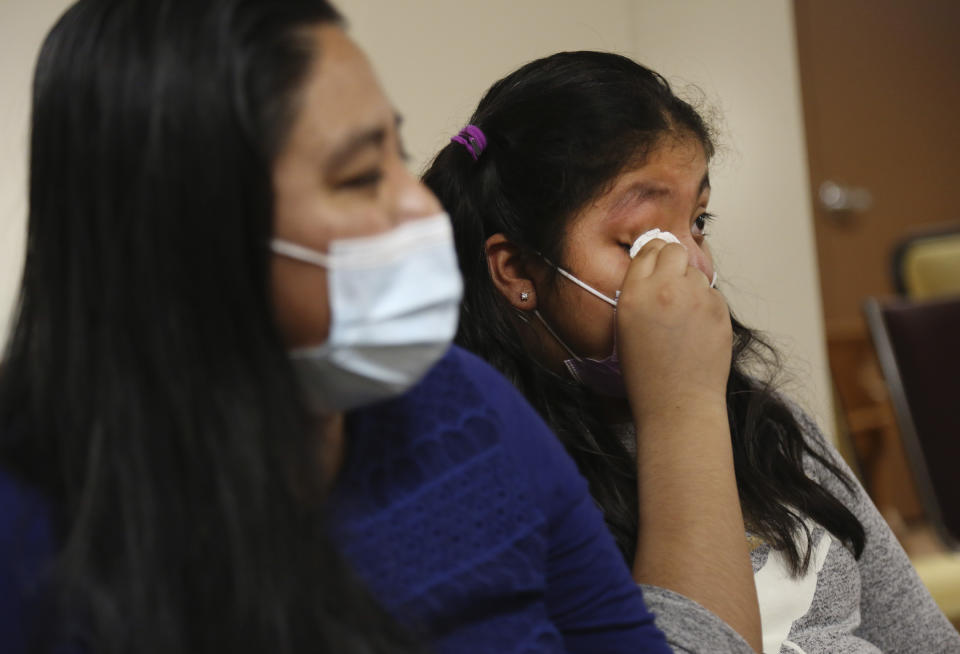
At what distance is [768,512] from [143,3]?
79cm

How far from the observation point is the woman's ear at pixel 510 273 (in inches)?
46.6

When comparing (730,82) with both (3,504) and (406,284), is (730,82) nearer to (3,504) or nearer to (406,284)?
(406,284)

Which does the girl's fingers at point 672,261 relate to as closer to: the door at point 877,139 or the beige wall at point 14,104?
the beige wall at point 14,104

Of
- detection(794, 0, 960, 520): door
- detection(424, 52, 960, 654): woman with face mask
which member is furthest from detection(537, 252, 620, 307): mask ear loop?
detection(794, 0, 960, 520): door

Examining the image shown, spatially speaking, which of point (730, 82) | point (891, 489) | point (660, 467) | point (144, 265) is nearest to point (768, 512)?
point (660, 467)

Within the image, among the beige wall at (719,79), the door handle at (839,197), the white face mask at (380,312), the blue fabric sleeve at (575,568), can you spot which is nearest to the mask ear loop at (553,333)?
the blue fabric sleeve at (575,568)

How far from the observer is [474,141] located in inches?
47.1

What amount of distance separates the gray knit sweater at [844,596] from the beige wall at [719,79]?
0.52 m

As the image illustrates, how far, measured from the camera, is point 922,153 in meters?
4.14

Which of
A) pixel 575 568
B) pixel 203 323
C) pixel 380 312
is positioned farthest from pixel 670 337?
pixel 203 323

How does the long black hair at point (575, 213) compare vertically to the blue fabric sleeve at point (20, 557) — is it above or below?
above

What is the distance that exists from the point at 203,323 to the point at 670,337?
1.73 ft

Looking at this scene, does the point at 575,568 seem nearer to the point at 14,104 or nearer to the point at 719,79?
the point at 14,104

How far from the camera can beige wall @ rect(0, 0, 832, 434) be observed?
69.6 inches
